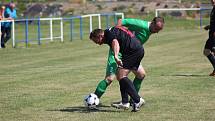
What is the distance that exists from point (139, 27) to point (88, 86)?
2.99 meters

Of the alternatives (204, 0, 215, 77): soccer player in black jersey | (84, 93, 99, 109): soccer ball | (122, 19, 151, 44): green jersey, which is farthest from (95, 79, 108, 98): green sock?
(204, 0, 215, 77): soccer player in black jersey

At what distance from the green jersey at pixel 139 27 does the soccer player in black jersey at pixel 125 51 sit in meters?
0.34

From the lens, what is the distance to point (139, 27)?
35.4 feet

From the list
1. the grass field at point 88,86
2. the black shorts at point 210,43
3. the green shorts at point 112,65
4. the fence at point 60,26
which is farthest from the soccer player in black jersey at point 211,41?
the fence at point 60,26

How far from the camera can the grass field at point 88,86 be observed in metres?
9.88

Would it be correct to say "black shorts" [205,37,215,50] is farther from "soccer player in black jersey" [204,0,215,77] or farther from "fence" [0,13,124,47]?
"fence" [0,13,124,47]

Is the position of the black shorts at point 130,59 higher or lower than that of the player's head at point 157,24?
lower

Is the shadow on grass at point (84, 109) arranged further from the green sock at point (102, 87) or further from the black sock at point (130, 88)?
the black sock at point (130, 88)

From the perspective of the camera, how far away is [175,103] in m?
11.0

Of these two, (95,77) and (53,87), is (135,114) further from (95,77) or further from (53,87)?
(95,77)

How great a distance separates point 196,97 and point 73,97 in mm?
2241

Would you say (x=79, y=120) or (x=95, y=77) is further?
(x=95, y=77)

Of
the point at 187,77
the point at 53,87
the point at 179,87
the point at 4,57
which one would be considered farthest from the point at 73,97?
the point at 4,57

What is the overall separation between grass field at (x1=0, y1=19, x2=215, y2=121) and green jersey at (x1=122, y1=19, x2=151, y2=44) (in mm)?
1179
